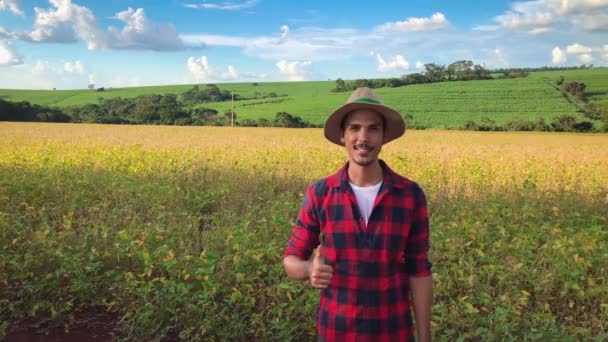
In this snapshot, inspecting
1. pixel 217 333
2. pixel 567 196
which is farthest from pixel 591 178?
pixel 217 333

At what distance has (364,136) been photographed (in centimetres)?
186

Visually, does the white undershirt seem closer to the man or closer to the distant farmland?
the man

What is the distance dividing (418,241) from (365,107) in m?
0.59

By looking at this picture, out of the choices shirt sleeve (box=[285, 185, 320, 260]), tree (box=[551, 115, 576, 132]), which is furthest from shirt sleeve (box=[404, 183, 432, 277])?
tree (box=[551, 115, 576, 132])

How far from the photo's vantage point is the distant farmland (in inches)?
2404

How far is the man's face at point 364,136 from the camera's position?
185cm

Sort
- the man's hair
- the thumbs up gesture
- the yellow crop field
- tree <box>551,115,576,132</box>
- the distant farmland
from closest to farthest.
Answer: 1. the thumbs up gesture
2. the man's hair
3. the yellow crop field
4. tree <box>551,115,576,132</box>
5. the distant farmland

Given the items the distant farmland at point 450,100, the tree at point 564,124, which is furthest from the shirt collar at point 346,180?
the tree at point 564,124

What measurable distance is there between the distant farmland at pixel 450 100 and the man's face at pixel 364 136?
56.0m

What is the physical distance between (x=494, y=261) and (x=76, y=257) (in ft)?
13.7

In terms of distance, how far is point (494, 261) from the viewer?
4.97 metres

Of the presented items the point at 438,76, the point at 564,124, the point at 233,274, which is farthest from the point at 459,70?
the point at 233,274

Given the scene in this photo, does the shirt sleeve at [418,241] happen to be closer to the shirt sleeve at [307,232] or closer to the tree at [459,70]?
the shirt sleeve at [307,232]

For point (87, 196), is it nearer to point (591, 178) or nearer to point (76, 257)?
point (76, 257)
